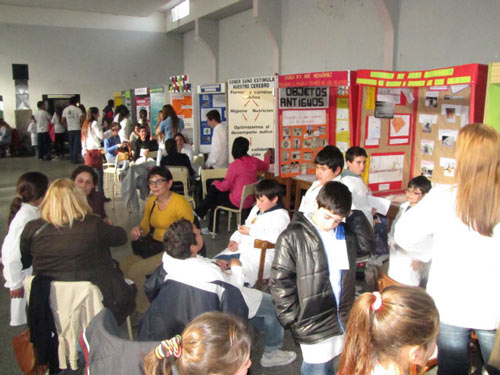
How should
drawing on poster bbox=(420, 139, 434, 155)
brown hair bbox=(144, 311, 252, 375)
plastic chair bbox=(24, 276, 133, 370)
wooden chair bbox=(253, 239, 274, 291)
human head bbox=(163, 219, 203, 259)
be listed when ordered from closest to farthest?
1. brown hair bbox=(144, 311, 252, 375)
2. human head bbox=(163, 219, 203, 259)
3. plastic chair bbox=(24, 276, 133, 370)
4. wooden chair bbox=(253, 239, 274, 291)
5. drawing on poster bbox=(420, 139, 434, 155)

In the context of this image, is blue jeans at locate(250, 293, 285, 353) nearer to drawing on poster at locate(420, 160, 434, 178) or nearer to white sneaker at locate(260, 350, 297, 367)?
white sneaker at locate(260, 350, 297, 367)

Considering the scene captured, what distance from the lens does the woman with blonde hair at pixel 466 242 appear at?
4.74 ft

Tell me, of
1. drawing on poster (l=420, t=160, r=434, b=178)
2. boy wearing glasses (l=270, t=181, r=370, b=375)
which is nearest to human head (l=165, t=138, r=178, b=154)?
drawing on poster (l=420, t=160, r=434, b=178)

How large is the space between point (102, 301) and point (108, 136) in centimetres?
615

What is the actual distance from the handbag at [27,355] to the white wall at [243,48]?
789cm

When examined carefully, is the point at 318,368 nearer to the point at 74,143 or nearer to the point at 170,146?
the point at 170,146

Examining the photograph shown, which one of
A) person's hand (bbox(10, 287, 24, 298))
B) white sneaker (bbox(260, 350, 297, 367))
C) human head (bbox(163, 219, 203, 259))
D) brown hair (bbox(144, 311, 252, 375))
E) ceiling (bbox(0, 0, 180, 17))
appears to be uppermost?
ceiling (bbox(0, 0, 180, 17))

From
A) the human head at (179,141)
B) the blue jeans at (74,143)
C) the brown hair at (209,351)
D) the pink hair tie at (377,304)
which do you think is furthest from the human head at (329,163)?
the blue jeans at (74,143)

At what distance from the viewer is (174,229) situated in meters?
1.94

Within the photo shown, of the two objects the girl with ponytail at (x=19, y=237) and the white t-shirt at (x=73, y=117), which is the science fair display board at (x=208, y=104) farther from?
the white t-shirt at (x=73, y=117)

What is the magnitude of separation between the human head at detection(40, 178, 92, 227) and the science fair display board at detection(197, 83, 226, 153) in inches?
189

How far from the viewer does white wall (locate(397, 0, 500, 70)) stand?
4648mm

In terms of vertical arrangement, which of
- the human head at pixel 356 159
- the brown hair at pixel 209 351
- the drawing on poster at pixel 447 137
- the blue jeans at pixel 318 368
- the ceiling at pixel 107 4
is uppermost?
the ceiling at pixel 107 4

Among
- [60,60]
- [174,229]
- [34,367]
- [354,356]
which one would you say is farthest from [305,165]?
[60,60]
